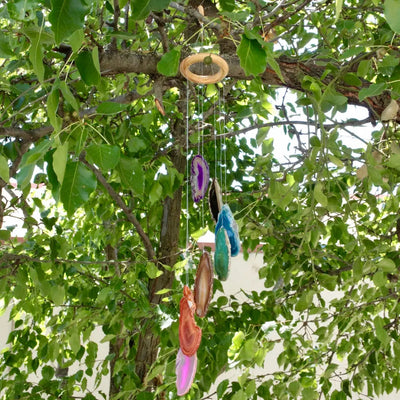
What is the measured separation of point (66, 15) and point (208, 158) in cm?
206

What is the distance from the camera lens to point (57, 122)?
2.74 feet

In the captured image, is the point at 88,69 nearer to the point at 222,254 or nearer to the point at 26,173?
the point at 26,173

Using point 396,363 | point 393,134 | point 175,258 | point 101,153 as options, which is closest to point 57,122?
point 101,153

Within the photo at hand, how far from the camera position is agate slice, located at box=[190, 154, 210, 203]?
1.13 m

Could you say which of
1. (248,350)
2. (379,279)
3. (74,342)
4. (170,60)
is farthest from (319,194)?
(74,342)

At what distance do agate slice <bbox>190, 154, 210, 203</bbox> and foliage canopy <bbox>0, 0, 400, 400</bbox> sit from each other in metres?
0.09

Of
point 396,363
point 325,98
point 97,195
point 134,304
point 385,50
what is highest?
point 97,195

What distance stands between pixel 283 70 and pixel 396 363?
88 cm

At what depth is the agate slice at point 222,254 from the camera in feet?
3.09

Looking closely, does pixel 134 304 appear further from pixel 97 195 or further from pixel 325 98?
pixel 325 98

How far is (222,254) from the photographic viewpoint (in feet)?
3.10

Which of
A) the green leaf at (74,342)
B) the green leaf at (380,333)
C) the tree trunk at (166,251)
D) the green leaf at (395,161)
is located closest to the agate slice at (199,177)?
the green leaf at (395,161)

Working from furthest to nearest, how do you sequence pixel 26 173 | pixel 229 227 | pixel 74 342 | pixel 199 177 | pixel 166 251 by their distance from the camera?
pixel 166 251 < pixel 74 342 < pixel 199 177 < pixel 229 227 < pixel 26 173

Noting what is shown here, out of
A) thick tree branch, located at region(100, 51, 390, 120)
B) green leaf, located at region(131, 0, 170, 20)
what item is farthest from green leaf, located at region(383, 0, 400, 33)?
thick tree branch, located at region(100, 51, 390, 120)
